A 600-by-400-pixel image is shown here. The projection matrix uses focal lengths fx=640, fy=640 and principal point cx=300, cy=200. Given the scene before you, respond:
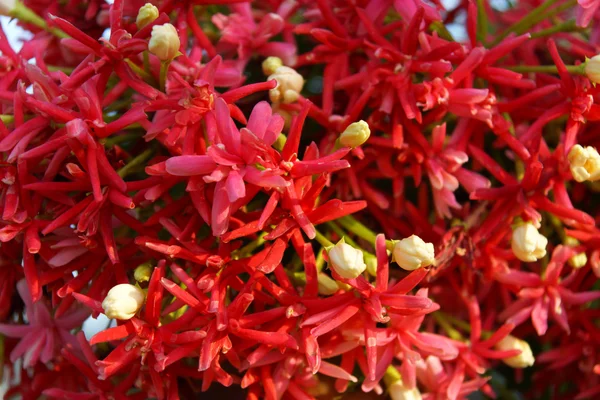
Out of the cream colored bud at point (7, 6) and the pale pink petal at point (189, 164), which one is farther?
the cream colored bud at point (7, 6)

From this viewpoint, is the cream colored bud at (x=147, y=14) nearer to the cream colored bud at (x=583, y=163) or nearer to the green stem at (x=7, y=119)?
the green stem at (x=7, y=119)

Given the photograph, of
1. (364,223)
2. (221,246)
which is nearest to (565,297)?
(364,223)

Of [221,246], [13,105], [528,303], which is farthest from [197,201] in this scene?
[528,303]

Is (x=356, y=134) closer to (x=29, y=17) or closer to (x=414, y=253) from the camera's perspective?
(x=414, y=253)

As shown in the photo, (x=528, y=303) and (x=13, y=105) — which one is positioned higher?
(x=13, y=105)

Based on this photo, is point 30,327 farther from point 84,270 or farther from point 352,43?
point 352,43

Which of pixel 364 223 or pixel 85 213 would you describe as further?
pixel 364 223

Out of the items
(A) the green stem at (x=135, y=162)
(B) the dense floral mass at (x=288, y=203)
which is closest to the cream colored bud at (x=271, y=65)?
(B) the dense floral mass at (x=288, y=203)
